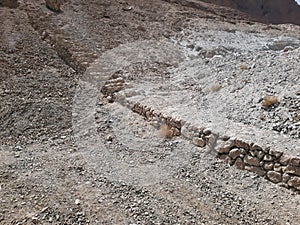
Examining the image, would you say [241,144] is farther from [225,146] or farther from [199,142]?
[199,142]

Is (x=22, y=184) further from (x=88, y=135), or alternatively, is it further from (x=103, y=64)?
(x=103, y=64)

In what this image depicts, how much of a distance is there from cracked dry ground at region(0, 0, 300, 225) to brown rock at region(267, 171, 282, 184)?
0.08m

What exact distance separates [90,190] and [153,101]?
10.5 ft

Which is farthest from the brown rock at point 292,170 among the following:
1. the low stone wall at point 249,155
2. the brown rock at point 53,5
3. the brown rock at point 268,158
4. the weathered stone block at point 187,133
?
the brown rock at point 53,5

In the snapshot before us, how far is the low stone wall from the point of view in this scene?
4.38m

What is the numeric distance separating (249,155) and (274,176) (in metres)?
0.48

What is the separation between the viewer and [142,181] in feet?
16.0

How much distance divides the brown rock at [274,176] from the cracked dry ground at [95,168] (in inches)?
3.1

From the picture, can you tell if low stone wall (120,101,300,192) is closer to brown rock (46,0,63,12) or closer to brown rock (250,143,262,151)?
brown rock (250,143,262,151)

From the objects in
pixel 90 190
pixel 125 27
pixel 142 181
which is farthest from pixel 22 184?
pixel 125 27

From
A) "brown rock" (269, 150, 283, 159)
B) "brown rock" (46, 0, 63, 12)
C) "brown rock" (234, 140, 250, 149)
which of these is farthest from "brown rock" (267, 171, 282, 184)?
"brown rock" (46, 0, 63, 12)

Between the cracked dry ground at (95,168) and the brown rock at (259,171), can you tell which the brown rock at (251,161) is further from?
the cracked dry ground at (95,168)

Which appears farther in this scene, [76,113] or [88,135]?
[76,113]

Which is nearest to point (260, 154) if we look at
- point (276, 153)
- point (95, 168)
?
point (276, 153)
